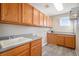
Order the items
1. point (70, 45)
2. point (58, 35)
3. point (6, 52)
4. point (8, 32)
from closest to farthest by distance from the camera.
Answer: point (6, 52), point (8, 32), point (70, 45), point (58, 35)

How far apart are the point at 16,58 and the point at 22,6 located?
1.59m

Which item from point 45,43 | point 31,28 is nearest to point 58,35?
point 45,43

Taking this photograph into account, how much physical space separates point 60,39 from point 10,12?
2.93m

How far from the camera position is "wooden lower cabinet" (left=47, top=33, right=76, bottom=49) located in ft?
11.5

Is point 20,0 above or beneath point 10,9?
beneath

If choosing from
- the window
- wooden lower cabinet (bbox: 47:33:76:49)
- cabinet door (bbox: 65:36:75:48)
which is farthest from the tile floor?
the window

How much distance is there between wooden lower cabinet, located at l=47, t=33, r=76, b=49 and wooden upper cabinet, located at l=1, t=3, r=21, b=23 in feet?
7.97

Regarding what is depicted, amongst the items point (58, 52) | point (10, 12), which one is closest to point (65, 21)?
point (58, 52)

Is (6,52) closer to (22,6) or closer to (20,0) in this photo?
(20,0)

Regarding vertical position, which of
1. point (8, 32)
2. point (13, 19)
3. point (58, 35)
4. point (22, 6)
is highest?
point (22, 6)

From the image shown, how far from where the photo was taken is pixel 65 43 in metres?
3.70

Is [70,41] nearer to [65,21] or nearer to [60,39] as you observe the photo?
[60,39]

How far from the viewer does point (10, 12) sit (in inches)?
58.7

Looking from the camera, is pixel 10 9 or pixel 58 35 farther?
pixel 58 35
